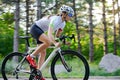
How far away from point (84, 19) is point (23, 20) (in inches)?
224

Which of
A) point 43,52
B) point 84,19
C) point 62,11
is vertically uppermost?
point 62,11

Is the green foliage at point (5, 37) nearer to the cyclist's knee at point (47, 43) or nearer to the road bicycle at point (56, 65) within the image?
the road bicycle at point (56, 65)

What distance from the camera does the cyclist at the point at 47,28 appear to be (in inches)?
264

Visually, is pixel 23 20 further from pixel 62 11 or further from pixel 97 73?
pixel 62 11

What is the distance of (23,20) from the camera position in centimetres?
3062

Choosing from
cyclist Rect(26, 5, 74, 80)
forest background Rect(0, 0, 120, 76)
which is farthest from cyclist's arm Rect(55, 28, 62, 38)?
forest background Rect(0, 0, 120, 76)

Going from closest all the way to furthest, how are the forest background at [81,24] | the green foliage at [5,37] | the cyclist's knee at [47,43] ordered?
the cyclist's knee at [47,43], the forest background at [81,24], the green foliage at [5,37]

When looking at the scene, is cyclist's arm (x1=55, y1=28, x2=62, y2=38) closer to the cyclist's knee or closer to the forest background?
the cyclist's knee

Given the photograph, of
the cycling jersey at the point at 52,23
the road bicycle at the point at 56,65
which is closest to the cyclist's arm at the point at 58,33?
the cycling jersey at the point at 52,23

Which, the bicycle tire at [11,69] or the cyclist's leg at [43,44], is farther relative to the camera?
the bicycle tire at [11,69]

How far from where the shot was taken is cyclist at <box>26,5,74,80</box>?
6711 mm

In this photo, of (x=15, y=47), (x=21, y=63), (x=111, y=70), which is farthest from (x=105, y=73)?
(x=15, y=47)

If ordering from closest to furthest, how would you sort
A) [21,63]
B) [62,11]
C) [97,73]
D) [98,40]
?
[62,11], [21,63], [97,73], [98,40]

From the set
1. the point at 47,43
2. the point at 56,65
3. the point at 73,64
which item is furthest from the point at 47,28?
the point at 73,64
